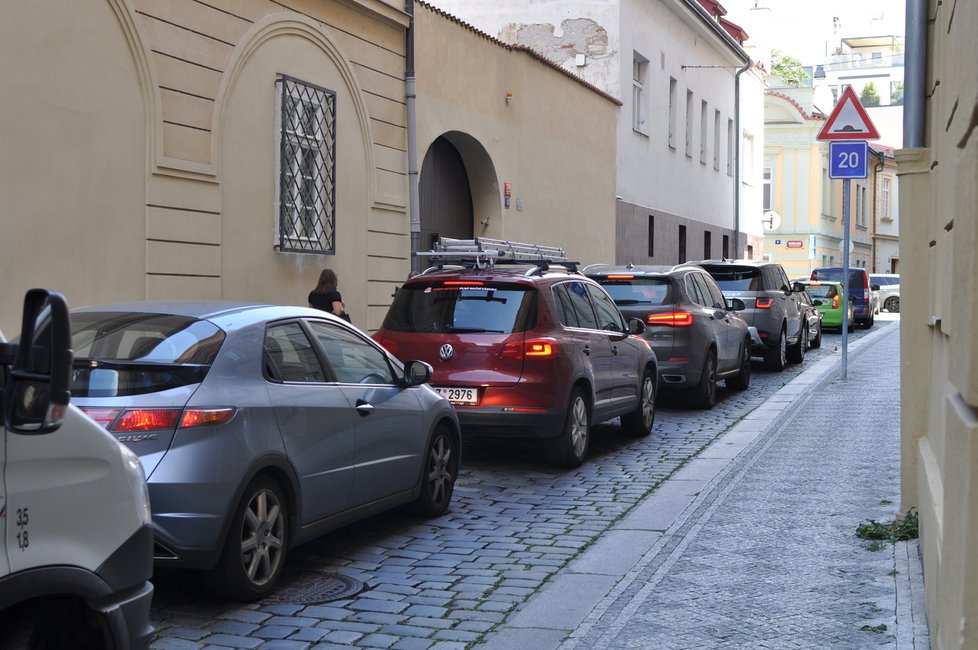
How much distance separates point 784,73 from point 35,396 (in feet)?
266

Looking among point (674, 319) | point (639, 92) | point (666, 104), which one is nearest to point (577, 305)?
point (674, 319)

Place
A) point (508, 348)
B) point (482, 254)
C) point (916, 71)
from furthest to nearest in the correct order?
point (482, 254) → point (508, 348) → point (916, 71)

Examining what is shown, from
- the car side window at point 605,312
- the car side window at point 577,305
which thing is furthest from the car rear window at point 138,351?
the car side window at point 605,312

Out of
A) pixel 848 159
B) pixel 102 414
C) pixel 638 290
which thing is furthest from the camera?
pixel 848 159

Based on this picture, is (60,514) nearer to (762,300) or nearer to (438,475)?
(438,475)

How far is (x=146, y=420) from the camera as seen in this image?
5.60m

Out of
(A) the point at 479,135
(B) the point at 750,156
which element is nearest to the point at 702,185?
(B) the point at 750,156

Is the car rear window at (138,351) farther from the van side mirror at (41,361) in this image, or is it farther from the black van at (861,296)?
the black van at (861,296)

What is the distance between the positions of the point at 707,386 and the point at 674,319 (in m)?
1.07

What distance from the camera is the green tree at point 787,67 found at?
7950 centimetres

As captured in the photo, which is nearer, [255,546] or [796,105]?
[255,546]

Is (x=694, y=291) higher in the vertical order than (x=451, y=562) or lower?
higher

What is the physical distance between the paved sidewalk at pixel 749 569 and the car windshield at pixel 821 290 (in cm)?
1850

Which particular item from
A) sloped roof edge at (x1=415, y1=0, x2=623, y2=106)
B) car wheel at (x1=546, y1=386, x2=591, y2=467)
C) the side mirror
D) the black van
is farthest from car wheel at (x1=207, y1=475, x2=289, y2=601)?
the black van
